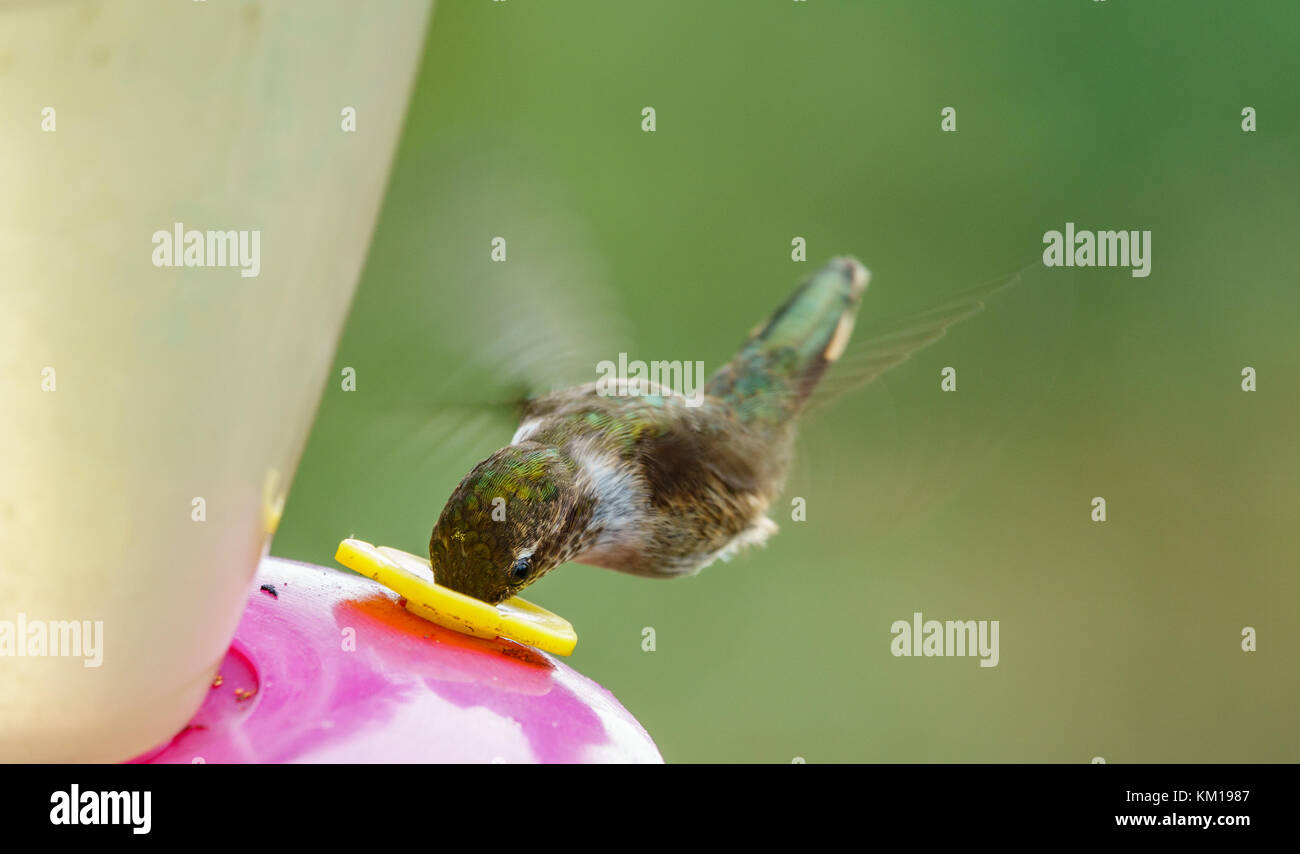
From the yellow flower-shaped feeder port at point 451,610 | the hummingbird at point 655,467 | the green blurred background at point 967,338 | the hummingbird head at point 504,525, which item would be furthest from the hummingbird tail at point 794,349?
the yellow flower-shaped feeder port at point 451,610

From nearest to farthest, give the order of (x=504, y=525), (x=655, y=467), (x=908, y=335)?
(x=504, y=525)
(x=908, y=335)
(x=655, y=467)

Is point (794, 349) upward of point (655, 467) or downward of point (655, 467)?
upward

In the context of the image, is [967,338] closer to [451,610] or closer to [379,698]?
[451,610]

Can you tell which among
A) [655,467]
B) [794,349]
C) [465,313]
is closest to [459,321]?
[465,313]

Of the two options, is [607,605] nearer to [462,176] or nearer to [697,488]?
[697,488]

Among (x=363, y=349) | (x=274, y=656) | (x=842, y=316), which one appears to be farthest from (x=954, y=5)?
(x=274, y=656)

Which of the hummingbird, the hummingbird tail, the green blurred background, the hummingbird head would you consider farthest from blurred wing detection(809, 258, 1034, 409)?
the green blurred background
